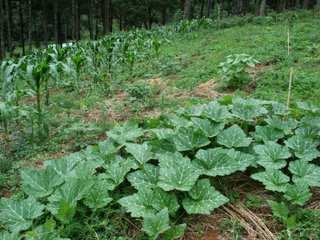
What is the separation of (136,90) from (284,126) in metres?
3.43

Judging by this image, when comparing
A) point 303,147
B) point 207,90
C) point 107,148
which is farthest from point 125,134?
point 207,90

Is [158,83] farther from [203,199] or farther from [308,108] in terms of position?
[203,199]

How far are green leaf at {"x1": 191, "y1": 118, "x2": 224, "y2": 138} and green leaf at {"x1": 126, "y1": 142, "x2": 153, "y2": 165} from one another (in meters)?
0.45

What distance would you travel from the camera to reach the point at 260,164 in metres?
3.22

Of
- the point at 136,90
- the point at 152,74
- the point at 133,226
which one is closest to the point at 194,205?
the point at 133,226

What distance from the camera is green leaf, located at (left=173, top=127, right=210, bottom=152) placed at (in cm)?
346

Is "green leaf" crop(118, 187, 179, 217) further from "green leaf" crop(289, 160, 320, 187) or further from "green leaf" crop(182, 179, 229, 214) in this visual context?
"green leaf" crop(289, 160, 320, 187)

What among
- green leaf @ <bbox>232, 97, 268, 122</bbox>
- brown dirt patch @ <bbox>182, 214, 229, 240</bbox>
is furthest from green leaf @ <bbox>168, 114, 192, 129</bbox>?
brown dirt patch @ <bbox>182, 214, 229, 240</bbox>

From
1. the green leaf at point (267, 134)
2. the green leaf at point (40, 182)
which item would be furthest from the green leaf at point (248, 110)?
the green leaf at point (40, 182)

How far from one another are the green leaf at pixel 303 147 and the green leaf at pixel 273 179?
319mm

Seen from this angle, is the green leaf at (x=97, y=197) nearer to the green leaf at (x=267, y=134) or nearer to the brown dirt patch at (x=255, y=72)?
the green leaf at (x=267, y=134)

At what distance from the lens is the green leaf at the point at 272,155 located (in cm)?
322

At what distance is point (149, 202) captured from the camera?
2920 mm

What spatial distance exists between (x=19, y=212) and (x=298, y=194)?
5.97 ft
